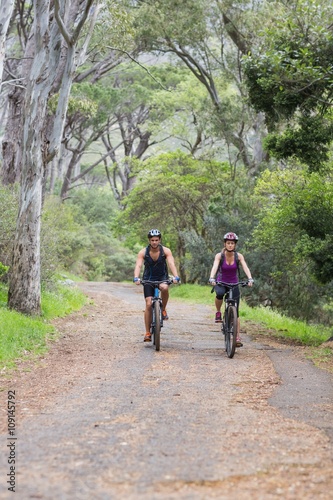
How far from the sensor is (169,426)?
5.48 m

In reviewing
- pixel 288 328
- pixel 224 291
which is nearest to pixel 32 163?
pixel 224 291

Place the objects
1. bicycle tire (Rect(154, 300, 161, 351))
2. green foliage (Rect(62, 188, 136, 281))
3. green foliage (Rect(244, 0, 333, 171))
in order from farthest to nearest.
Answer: green foliage (Rect(62, 188, 136, 281)) < green foliage (Rect(244, 0, 333, 171)) < bicycle tire (Rect(154, 300, 161, 351))

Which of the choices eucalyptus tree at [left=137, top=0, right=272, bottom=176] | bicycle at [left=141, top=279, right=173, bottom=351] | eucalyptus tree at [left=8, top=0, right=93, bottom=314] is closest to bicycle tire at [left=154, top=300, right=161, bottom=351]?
bicycle at [left=141, top=279, right=173, bottom=351]

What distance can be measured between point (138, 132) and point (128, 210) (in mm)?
12529

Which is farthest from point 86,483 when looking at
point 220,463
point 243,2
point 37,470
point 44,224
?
point 243,2

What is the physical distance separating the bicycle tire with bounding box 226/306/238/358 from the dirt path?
170 millimetres

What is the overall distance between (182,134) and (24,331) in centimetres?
2725

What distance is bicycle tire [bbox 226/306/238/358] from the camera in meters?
10.0

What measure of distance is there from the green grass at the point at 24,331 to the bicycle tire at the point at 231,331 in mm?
2967

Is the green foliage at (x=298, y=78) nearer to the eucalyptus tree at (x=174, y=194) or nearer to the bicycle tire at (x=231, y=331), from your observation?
the bicycle tire at (x=231, y=331)

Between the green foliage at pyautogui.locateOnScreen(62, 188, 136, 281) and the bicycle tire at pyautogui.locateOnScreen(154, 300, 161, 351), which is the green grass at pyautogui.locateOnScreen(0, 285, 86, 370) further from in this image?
the green foliage at pyautogui.locateOnScreen(62, 188, 136, 281)

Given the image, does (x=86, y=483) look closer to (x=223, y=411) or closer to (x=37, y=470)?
(x=37, y=470)

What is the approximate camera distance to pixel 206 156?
3203 cm

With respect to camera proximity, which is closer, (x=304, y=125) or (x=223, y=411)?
(x=223, y=411)
